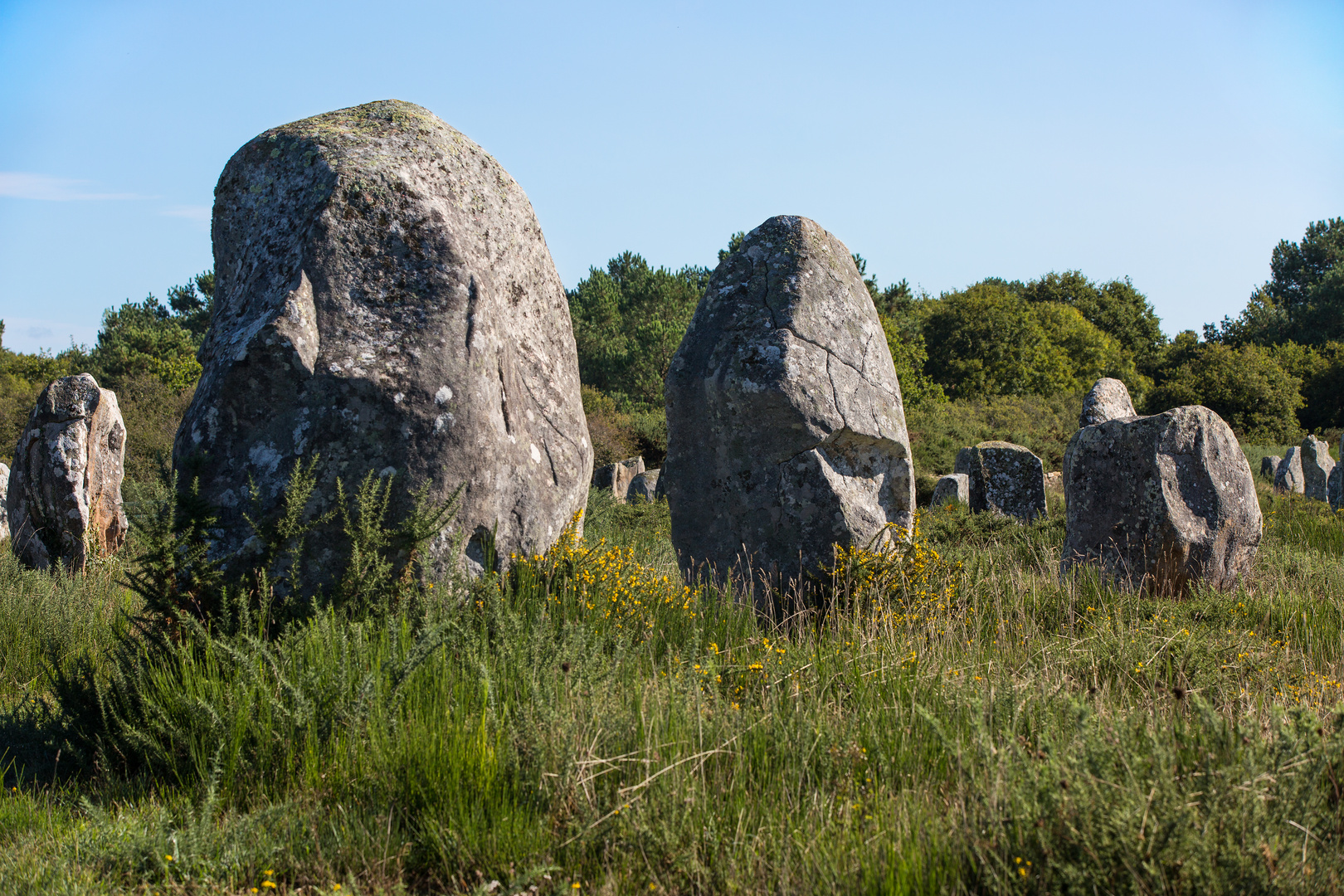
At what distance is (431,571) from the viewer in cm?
405

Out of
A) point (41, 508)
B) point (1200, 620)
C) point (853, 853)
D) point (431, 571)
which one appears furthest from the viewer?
point (41, 508)

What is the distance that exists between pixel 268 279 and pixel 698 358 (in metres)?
2.84

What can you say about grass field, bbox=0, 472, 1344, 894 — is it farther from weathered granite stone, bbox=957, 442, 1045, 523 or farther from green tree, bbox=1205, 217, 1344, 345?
green tree, bbox=1205, 217, 1344, 345

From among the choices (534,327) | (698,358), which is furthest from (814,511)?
(534,327)

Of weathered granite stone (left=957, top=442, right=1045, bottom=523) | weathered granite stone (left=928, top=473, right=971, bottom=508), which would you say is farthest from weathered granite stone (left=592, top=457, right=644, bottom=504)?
weathered granite stone (left=957, top=442, right=1045, bottom=523)

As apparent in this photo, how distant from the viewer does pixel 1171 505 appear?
6660 millimetres

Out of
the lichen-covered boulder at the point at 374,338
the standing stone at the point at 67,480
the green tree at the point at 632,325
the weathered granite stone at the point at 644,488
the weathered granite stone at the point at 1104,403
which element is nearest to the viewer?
the lichen-covered boulder at the point at 374,338

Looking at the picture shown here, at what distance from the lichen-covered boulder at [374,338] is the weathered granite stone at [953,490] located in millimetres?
9510

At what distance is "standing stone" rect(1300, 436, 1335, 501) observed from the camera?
17.0 m

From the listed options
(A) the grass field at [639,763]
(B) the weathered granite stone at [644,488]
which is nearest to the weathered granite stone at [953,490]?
(B) the weathered granite stone at [644,488]

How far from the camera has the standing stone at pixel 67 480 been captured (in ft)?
26.8

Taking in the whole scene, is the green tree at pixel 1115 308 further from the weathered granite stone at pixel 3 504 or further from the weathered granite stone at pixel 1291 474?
the weathered granite stone at pixel 3 504

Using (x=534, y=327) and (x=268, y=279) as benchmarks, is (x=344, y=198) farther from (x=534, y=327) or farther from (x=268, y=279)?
(x=534, y=327)

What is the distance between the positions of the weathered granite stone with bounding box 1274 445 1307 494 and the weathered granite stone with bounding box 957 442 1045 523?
24.7ft
